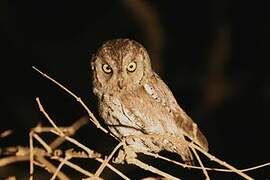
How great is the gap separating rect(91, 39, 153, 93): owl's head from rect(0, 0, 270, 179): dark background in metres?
2.23

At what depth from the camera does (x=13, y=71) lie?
601cm

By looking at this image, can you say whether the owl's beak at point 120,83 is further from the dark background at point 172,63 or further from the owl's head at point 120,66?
the dark background at point 172,63

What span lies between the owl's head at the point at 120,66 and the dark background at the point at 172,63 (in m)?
2.23

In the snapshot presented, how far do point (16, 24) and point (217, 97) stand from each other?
1.66 m

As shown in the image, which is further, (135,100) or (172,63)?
(172,63)

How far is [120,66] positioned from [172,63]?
294 cm

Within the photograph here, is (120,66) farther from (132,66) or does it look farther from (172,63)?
(172,63)

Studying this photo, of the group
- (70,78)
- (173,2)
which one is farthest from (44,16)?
(173,2)

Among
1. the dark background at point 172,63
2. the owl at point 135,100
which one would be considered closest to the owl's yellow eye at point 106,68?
the owl at point 135,100

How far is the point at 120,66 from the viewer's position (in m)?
3.09

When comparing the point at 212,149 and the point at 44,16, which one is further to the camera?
the point at 44,16

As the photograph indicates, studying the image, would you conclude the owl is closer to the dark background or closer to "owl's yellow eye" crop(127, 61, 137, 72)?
"owl's yellow eye" crop(127, 61, 137, 72)

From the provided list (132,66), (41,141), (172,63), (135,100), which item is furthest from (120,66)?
(172,63)

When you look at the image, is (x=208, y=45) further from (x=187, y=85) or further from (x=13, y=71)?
(x=13, y=71)
